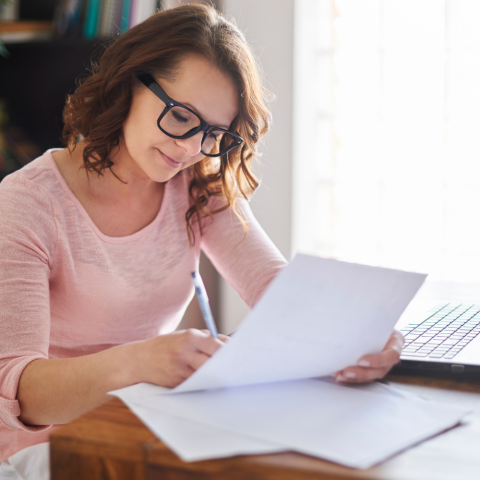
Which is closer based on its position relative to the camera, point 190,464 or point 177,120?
point 190,464

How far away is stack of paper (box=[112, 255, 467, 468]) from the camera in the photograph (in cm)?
45

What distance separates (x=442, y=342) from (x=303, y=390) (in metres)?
0.29

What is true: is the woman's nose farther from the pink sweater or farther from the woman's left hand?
→ the woman's left hand

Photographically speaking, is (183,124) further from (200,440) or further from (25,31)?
(25,31)

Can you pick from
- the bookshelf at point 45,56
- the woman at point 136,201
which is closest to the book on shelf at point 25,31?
the bookshelf at point 45,56

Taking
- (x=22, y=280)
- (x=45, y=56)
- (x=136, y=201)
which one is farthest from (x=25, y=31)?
(x=22, y=280)

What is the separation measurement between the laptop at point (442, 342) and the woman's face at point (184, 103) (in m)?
0.51

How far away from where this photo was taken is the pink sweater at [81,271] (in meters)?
0.78

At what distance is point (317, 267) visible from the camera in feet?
1.73

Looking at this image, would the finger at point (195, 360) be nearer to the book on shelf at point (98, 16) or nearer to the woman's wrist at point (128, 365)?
the woman's wrist at point (128, 365)

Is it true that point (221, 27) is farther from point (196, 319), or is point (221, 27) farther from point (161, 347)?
point (196, 319)

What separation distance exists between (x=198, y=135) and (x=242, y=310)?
1192 mm

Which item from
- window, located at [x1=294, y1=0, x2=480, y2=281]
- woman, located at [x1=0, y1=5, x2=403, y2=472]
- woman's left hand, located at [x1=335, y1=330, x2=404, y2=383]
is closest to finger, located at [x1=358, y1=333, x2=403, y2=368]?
woman's left hand, located at [x1=335, y1=330, x2=404, y2=383]

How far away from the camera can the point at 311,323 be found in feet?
1.85
